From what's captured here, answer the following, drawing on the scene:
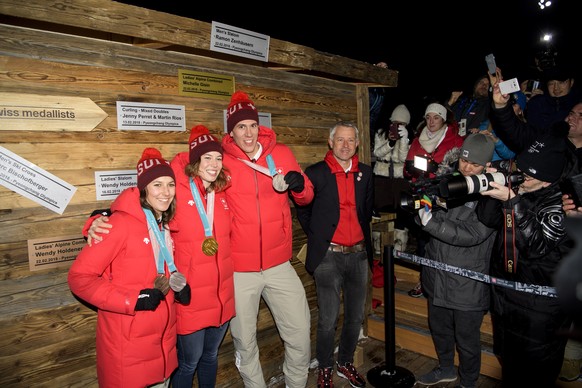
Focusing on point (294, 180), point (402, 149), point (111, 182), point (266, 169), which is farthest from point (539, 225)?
point (111, 182)

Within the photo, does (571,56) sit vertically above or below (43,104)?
above

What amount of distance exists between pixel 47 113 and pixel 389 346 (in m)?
3.80

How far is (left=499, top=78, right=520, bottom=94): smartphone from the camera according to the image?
3.52 metres

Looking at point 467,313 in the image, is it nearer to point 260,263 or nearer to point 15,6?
point 260,263

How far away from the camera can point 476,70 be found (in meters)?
8.37

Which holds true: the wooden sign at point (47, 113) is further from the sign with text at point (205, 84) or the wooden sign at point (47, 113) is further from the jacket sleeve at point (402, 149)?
the jacket sleeve at point (402, 149)

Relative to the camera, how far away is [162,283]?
261cm

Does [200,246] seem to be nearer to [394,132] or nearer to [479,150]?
[479,150]

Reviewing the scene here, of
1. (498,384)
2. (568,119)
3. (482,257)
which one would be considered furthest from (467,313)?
(568,119)

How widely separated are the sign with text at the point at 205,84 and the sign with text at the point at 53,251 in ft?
5.09

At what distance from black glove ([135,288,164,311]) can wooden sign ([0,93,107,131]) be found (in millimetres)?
1406

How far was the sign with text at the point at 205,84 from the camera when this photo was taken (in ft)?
11.5

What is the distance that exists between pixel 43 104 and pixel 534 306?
160 inches

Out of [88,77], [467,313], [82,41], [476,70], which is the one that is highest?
[476,70]
